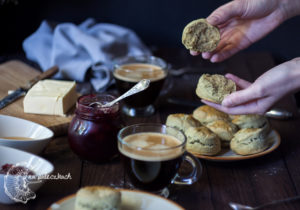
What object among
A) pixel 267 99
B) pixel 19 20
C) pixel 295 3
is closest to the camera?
pixel 267 99

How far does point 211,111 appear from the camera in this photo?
5.10ft

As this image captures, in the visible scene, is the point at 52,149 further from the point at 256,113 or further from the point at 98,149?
the point at 256,113

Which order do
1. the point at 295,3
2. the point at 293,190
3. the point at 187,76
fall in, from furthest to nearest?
the point at 187,76
the point at 295,3
the point at 293,190

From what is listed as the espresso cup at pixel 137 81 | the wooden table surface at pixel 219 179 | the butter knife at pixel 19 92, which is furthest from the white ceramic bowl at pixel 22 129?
the espresso cup at pixel 137 81

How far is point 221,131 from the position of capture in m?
1.42

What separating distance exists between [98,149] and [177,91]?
2.77 ft

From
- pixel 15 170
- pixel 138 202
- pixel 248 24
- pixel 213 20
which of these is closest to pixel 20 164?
pixel 15 170

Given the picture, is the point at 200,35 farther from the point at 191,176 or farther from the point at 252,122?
the point at 191,176

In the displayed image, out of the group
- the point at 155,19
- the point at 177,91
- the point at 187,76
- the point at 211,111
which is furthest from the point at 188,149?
the point at 155,19

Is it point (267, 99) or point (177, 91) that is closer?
point (267, 99)

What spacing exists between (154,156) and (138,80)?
26.9 inches

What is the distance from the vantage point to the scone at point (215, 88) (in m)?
1.44

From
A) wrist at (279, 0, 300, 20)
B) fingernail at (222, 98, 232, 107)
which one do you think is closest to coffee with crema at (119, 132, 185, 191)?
fingernail at (222, 98, 232, 107)

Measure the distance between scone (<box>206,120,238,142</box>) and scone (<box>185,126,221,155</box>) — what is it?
63 mm
